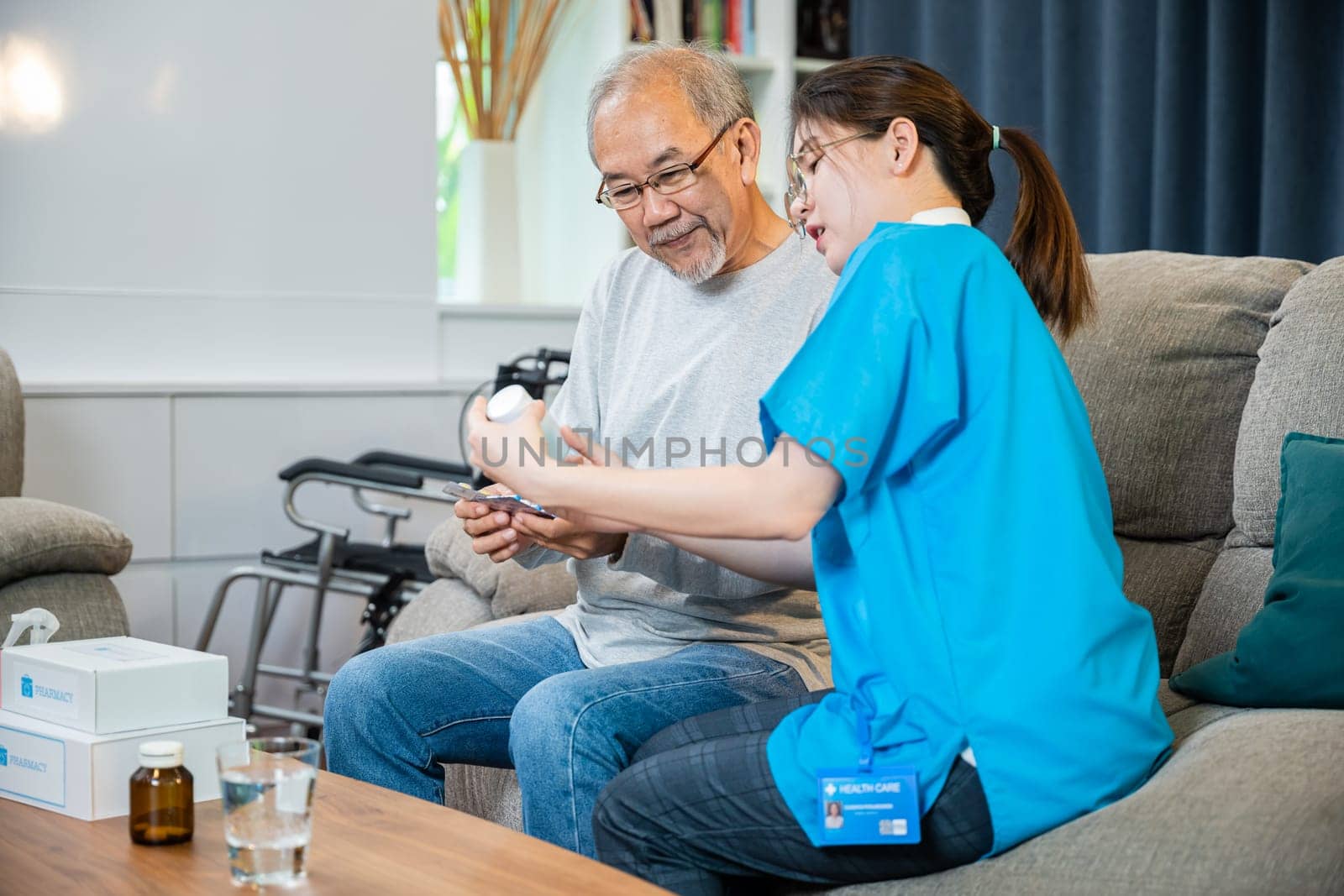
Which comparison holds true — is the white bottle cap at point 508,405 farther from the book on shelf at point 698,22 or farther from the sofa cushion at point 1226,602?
the book on shelf at point 698,22

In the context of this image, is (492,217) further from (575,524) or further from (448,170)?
(575,524)

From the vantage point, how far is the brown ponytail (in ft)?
3.98

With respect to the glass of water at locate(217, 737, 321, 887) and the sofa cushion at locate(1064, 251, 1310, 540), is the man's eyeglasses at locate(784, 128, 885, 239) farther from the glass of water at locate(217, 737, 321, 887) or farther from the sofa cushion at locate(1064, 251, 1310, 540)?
the glass of water at locate(217, 737, 321, 887)

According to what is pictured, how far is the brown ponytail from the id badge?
19.4 inches

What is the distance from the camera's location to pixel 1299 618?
1354mm

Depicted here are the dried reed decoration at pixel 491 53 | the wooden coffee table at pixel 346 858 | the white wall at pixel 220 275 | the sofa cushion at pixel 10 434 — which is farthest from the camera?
the dried reed decoration at pixel 491 53

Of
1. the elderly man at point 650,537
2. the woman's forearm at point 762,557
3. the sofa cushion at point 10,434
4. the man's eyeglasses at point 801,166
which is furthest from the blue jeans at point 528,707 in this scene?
the sofa cushion at point 10,434

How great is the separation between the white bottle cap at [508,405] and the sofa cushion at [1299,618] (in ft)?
2.56

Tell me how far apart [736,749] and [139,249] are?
2186 mm

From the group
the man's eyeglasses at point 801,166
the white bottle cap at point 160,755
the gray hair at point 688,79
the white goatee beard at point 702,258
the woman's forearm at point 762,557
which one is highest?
the gray hair at point 688,79

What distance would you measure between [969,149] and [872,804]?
0.60 meters

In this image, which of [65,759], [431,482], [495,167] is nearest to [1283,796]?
[65,759]

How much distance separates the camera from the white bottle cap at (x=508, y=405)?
4.12 ft

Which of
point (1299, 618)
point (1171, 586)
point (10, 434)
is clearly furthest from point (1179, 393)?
point (10, 434)
